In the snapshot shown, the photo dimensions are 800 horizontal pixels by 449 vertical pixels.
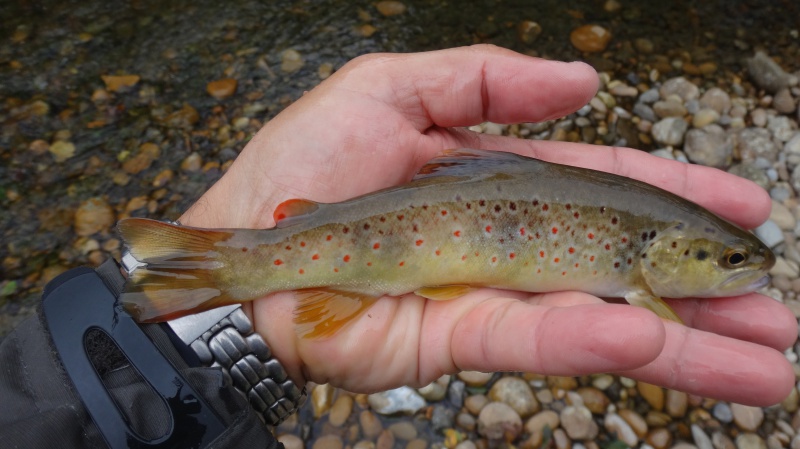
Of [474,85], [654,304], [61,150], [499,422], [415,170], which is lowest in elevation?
[499,422]

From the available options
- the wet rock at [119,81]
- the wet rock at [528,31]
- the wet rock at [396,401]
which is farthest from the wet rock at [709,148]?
the wet rock at [119,81]

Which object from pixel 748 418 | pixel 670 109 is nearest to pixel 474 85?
pixel 748 418

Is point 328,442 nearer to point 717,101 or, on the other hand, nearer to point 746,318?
point 746,318

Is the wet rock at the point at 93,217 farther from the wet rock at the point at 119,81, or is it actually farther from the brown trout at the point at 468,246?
the brown trout at the point at 468,246

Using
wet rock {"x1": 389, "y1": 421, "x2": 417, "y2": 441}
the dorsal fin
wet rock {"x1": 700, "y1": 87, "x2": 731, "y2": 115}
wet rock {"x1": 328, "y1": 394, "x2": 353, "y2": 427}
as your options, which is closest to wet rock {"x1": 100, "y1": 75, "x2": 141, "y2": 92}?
wet rock {"x1": 328, "y1": 394, "x2": 353, "y2": 427}

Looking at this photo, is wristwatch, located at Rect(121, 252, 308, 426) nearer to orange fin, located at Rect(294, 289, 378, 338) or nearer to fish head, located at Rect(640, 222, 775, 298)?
orange fin, located at Rect(294, 289, 378, 338)
